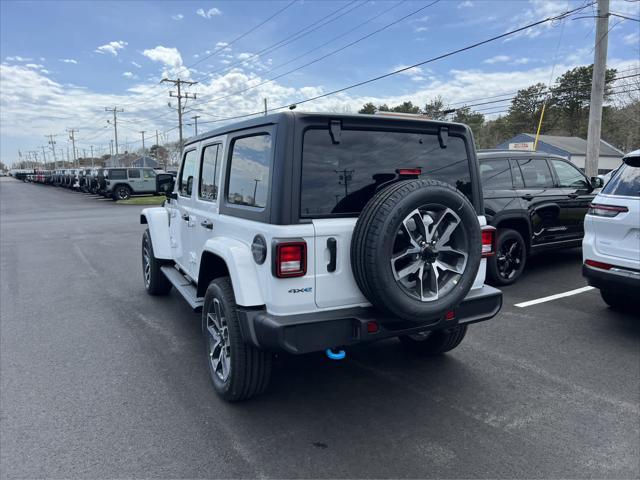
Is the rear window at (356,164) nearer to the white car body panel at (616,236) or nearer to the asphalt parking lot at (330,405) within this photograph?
the asphalt parking lot at (330,405)

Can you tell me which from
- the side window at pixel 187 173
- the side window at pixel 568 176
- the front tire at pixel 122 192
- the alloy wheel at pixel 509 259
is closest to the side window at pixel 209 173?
the side window at pixel 187 173

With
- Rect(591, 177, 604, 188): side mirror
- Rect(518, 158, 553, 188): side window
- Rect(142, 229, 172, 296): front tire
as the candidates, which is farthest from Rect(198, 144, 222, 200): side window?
Rect(591, 177, 604, 188): side mirror

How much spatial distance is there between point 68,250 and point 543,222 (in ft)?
31.1

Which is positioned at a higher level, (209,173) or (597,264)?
(209,173)

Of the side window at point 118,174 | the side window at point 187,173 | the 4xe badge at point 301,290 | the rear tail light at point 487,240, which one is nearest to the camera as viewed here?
the 4xe badge at point 301,290

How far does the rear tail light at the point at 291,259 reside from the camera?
2.73 metres

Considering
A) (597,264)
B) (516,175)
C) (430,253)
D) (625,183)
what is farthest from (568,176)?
(430,253)

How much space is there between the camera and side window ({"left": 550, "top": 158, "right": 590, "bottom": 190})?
290 inches

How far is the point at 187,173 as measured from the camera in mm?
4918

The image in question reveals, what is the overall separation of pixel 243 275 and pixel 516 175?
17.5 feet

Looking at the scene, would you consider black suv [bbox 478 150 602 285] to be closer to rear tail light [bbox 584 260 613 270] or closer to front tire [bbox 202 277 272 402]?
rear tail light [bbox 584 260 613 270]

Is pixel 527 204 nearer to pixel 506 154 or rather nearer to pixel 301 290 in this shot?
pixel 506 154

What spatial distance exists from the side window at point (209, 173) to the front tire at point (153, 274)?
1.90 metres

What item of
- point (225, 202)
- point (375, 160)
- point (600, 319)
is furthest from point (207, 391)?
point (600, 319)
